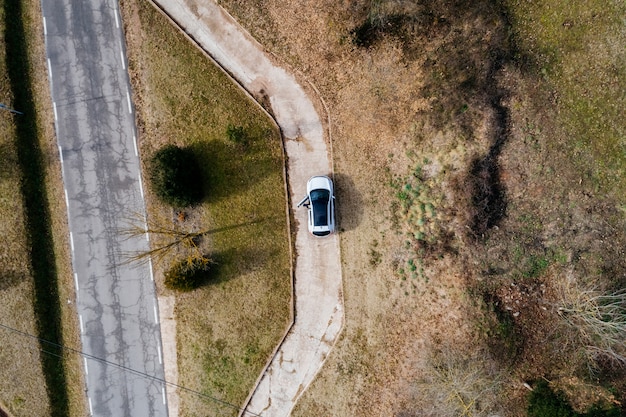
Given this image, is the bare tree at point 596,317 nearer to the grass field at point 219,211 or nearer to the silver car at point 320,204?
the silver car at point 320,204

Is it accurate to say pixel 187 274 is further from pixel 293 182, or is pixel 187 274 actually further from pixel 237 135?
pixel 237 135

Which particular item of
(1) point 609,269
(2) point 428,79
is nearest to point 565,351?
(1) point 609,269

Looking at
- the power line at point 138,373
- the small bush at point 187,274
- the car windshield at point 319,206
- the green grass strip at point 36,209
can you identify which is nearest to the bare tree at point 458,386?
the car windshield at point 319,206

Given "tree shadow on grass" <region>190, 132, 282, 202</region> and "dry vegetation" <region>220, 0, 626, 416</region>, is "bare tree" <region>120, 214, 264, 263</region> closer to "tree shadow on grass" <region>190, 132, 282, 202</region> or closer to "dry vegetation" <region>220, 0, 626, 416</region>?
"tree shadow on grass" <region>190, 132, 282, 202</region>

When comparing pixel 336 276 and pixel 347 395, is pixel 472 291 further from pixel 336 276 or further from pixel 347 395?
Answer: pixel 347 395

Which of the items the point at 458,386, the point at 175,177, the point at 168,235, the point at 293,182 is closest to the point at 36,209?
the point at 168,235

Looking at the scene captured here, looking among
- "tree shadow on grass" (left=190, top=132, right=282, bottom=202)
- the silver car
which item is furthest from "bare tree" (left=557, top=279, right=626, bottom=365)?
"tree shadow on grass" (left=190, top=132, right=282, bottom=202)
